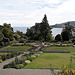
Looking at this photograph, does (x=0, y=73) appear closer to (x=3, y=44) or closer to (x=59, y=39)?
(x=3, y=44)

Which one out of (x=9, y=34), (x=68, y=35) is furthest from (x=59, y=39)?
(x=9, y=34)

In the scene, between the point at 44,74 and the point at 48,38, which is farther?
the point at 48,38

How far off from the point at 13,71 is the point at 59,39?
43.8m

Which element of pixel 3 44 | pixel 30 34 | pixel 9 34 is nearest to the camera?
pixel 3 44

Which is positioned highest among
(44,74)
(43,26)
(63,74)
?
(43,26)

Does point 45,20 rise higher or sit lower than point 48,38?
higher

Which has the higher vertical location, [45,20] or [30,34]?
[45,20]

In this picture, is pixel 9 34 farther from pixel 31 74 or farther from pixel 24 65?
pixel 31 74

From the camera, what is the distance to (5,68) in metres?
19.5

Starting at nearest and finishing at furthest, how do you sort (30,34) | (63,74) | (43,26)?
(63,74)
(43,26)
(30,34)

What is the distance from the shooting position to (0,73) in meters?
17.3

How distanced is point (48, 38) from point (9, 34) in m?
18.7

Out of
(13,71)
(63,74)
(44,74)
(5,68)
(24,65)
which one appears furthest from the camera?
(24,65)

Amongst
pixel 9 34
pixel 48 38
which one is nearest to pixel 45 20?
pixel 48 38
